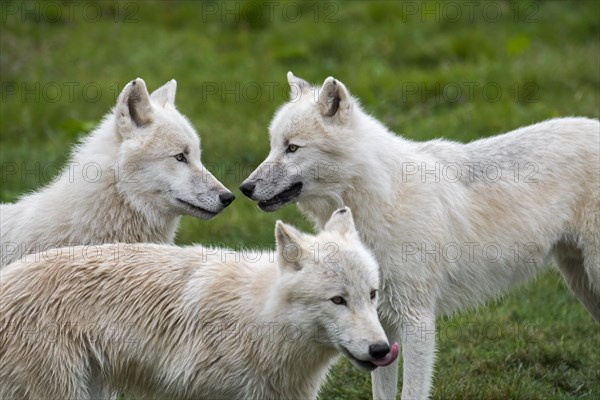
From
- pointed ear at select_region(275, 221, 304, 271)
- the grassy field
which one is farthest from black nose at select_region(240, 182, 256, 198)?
the grassy field

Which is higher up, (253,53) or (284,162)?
(284,162)

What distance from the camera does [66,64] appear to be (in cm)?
1441

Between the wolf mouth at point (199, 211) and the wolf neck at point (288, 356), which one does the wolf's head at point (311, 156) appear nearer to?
the wolf mouth at point (199, 211)

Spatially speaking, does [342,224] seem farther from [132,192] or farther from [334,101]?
[132,192]

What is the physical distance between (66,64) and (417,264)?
9.10m

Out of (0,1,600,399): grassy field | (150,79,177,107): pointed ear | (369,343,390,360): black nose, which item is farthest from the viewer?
(0,1,600,399): grassy field

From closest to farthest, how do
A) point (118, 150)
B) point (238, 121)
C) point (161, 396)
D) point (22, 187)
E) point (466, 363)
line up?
point (161, 396), point (118, 150), point (466, 363), point (22, 187), point (238, 121)

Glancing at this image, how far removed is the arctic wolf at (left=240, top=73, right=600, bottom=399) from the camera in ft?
22.1

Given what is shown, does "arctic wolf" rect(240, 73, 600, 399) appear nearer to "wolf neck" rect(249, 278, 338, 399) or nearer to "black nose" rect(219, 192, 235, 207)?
"black nose" rect(219, 192, 235, 207)

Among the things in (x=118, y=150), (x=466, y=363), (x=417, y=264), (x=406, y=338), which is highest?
(x=118, y=150)

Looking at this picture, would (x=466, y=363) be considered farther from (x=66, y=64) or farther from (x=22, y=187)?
(x=66, y=64)

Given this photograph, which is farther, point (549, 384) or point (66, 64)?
point (66, 64)

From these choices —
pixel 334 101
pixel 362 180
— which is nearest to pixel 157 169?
pixel 334 101

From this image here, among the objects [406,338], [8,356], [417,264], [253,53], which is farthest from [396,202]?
[253,53]
